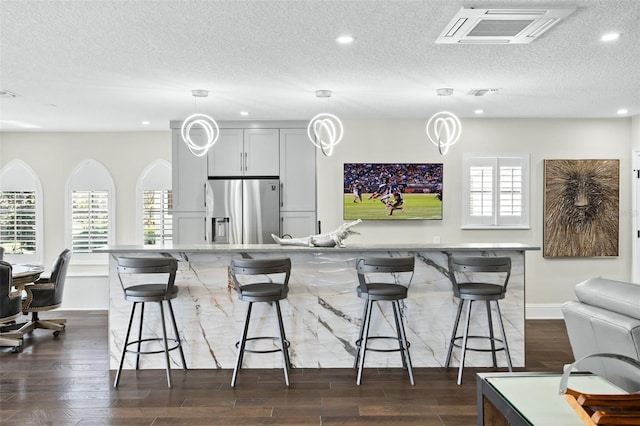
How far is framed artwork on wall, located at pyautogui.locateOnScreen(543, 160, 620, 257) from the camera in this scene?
22.4ft

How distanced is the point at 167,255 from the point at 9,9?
7.30 ft

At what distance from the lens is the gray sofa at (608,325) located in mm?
2244

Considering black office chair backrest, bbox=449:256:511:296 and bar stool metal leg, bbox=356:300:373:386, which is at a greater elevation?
black office chair backrest, bbox=449:256:511:296

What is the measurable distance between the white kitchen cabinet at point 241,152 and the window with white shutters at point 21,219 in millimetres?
3020

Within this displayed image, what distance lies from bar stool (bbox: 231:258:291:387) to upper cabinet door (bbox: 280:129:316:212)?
2.52 metres

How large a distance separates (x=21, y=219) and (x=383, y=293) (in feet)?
20.2

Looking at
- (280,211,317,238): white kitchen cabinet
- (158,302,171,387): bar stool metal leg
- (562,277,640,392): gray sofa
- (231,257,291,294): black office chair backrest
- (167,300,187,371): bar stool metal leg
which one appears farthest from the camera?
(280,211,317,238): white kitchen cabinet

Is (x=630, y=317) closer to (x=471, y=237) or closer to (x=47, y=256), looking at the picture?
(x=471, y=237)

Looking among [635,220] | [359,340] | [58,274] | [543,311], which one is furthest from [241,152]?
[635,220]

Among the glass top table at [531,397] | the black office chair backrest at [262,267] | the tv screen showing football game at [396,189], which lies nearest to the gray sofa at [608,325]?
the glass top table at [531,397]

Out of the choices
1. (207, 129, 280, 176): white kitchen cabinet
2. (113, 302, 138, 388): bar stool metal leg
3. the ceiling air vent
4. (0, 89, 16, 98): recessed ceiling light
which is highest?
→ the ceiling air vent

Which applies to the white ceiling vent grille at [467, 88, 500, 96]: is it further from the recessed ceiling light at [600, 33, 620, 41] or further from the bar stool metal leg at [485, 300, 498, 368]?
the bar stool metal leg at [485, 300, 498, 368]

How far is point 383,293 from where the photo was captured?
4211mm

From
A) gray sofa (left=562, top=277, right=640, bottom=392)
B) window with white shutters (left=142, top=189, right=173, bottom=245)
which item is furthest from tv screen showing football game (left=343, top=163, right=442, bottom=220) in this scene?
gray sofa (left=562, top=277, right=640, bottom=392)
